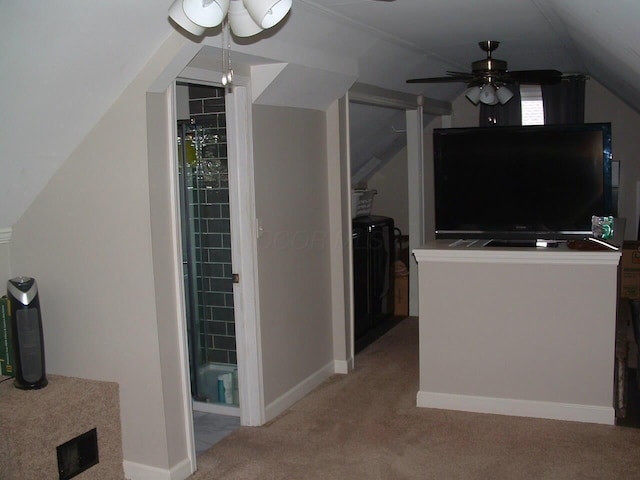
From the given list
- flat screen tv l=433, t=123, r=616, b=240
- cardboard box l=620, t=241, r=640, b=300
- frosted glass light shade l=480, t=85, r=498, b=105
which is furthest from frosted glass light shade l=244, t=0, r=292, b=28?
cardboard box l=620, t=241, r=640, b=300

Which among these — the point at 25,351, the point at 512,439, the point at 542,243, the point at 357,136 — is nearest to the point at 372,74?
the point at 357,136

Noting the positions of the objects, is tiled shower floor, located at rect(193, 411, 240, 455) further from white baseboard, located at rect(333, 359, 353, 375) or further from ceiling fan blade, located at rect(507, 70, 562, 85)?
ceiling fan blade, located at rect(507, 70, 562, 85)

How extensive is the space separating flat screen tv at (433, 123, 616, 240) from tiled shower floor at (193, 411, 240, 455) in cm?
170

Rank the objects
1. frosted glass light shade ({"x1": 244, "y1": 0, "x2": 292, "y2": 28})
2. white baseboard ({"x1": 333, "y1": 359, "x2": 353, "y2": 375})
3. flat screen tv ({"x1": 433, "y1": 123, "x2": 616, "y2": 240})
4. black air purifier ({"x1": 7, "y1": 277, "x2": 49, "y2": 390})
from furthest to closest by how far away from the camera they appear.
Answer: white baseboard ({"x1": 333, "y1": 359, "x2": 353, "y2": 375}) → flat screen tv ({"x1": 433, "y1": 123, "x2": 616, "y2": 240}) → black air purifier ({"x1": 7, "y1": 277, "x2": 49, "y2": 390}) → frosted glass light shade ({"x1": 244, "y1": 0, "x2": 292, "y2": 28})

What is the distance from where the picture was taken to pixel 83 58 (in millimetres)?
2498

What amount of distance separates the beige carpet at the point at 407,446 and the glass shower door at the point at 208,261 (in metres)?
0.51

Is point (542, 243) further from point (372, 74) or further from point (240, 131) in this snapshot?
point (240, 131)

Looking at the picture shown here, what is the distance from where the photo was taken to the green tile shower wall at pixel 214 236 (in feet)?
12.9

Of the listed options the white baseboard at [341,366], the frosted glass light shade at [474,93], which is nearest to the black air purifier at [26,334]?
the white baseboard at [341,366]

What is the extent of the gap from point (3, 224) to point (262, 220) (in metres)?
1.30

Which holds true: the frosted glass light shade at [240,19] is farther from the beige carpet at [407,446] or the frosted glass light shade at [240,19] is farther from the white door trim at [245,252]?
A: the beige carpet at [407,446]

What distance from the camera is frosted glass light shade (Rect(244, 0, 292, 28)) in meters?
2.17

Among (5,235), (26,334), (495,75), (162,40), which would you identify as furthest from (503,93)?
(26,334)

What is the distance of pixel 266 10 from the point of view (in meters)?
2.18
